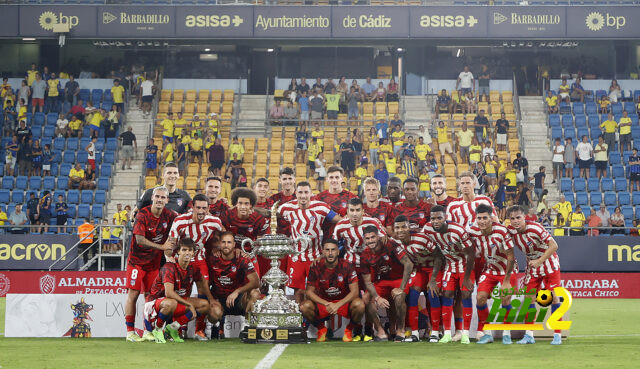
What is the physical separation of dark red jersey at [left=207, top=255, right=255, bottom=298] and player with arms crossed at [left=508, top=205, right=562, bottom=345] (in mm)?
3205

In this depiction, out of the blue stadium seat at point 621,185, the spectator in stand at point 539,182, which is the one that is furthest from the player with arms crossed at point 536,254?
the blue stadium seat at point 621,185

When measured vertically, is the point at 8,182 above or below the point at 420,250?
above

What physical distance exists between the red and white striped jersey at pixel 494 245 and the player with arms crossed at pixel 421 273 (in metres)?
0.48

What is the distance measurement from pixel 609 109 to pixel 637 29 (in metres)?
2.93

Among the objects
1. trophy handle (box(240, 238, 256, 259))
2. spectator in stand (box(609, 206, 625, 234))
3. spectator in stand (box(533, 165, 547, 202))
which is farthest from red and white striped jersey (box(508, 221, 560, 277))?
spectator in stand (box(533, 165, 547, 202))

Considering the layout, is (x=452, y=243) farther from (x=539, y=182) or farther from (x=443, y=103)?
(x=443, y=103)

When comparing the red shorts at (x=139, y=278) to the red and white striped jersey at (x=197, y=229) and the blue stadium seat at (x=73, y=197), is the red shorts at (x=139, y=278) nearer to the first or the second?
the red and white striped jersey at (x=197, y=229)

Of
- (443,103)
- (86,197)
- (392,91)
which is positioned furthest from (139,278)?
(392,91)

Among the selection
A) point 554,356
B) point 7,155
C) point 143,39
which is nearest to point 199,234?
point 554,356

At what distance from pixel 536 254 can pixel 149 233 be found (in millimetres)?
4614

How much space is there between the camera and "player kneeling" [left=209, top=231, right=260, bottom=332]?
457 inches

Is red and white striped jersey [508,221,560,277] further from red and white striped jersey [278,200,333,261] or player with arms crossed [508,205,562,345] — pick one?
red and white striped jersey [278,200,333,261]

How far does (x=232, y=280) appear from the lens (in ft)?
38.4

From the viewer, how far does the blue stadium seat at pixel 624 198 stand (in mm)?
26844
